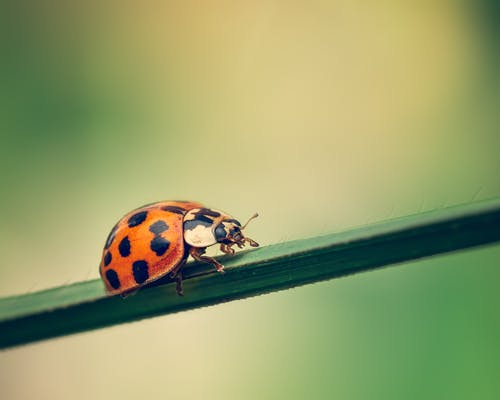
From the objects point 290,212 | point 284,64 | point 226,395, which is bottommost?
point 226,395

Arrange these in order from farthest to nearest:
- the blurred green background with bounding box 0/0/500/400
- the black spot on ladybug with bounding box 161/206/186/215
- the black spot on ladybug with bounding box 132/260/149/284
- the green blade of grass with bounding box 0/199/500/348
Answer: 1. the blurred green background with bounding box 0/0/500/400
2. the black spot on ladybug with bounding box 161/206/186/215
3. the black spot on ladybug with bounding box 132/260/149/284
4. the green blade of grass with bounding box 0/199/500/348

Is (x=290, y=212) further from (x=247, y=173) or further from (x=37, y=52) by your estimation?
(x=37, y=52)

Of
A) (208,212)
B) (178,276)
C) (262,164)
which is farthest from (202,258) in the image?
(262,164)

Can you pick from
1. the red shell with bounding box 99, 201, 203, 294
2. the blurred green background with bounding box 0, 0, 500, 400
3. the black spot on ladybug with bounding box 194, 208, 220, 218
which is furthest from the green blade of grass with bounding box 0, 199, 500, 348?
the blurred green background with bounding box 0, 0, 500, 400

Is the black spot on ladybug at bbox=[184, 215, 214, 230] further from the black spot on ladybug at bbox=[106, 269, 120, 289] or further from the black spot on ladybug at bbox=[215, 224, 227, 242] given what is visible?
the black spot on ladybug at bbox=[106, 269, 120, 289]

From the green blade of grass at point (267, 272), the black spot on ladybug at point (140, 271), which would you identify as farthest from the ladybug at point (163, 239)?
the green blade of grass at point (267, 272)

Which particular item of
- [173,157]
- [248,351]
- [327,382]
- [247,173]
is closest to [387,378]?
[327,382]
